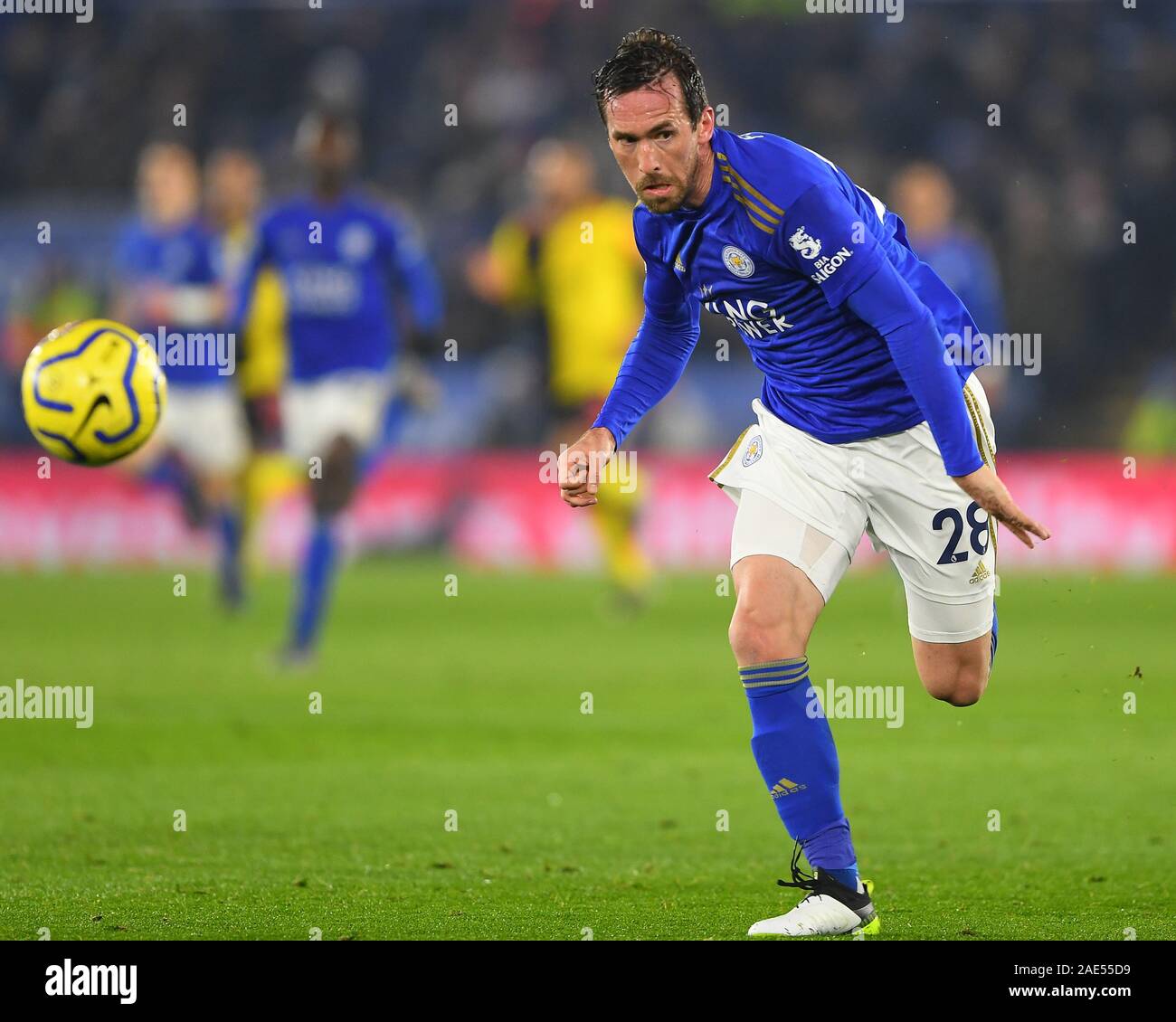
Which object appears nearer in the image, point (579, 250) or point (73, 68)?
point (579, 250)

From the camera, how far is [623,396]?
4961mm

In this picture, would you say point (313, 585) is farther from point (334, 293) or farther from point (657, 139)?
point (657, 139)

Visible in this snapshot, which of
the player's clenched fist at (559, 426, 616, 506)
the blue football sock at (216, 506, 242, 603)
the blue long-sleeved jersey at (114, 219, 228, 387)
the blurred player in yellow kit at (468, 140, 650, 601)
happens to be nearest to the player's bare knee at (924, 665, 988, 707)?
the player's clenched fist at (559, 426, 616, 506)

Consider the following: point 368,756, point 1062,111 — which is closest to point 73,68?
point 1062,111

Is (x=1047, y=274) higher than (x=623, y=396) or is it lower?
higher

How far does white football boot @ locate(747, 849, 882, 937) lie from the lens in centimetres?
427

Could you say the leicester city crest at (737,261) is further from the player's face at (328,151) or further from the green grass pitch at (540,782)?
the player's face at (328,151)

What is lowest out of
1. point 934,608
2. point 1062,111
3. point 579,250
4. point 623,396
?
point 934,608

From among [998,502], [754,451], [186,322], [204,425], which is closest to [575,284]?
[186,322]

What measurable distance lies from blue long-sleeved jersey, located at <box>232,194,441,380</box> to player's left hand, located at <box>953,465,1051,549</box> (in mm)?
7304

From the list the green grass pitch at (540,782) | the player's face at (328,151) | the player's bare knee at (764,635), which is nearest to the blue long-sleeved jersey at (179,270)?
the green grass pitch at (540,782)

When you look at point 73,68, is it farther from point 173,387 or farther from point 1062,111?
point 1062,111

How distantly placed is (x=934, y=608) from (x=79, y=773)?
3.83 metres

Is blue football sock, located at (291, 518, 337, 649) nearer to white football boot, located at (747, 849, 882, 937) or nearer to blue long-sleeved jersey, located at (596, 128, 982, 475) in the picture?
blue long-sleeved jersey, located at (596, 128, 982, 475)
